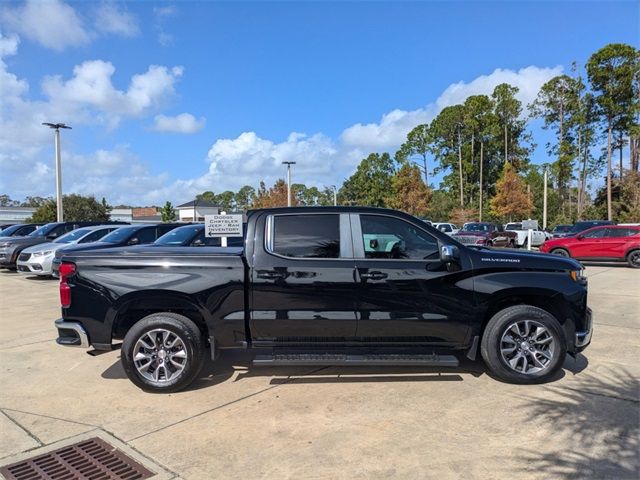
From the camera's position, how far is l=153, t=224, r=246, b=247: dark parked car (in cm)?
1057

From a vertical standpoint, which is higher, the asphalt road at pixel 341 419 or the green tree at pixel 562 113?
the green tree at pixel 562 113

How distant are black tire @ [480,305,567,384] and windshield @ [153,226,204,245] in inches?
298

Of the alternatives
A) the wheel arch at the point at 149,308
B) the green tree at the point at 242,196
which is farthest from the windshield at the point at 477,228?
the green tree at the point at 242,196

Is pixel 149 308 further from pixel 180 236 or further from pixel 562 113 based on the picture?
pixel 562 113

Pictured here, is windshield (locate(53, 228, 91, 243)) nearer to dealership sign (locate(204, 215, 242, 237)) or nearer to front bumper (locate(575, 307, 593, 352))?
dealership sign (locate(204, 215, 242, 237))

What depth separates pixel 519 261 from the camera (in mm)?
4945

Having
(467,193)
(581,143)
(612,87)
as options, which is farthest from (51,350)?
(467,193)

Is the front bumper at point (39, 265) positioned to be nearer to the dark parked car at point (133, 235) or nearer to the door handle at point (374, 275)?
the dark parked car at point (133, 235)

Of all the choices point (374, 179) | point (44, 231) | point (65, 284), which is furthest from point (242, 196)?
point (65, 284)

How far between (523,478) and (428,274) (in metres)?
2.09

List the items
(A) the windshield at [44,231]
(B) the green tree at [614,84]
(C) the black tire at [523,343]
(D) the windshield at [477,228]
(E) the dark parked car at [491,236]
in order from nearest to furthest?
(C) the black tire at [523,343]
(A) the windshield at [44,231]
(E) the dark parked car at [491,236]
(D) the windshield at [477,228]
(B) the green tree at [614,84]

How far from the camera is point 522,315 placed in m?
4.79

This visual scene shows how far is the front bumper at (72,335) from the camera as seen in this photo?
474cm

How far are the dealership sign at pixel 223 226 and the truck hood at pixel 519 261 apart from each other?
4215 millimetres
